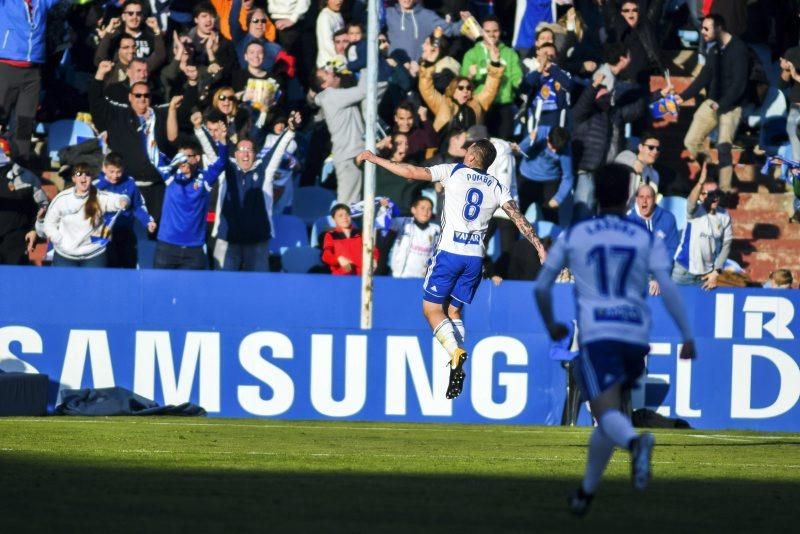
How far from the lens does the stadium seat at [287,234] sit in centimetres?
1944

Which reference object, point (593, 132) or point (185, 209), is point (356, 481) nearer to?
point (185, 209)

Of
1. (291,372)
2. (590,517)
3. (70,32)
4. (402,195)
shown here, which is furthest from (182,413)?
(590,517)

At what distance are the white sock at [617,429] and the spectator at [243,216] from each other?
34.9 ft

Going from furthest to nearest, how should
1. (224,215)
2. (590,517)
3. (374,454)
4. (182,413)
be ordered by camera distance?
(224,215)
(182,413)
(374,454)
(590,517)

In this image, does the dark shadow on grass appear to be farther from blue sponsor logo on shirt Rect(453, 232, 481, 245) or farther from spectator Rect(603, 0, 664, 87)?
spectator Rect(603, 0, 664, 87)

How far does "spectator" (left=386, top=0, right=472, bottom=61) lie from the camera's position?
20.8 metres

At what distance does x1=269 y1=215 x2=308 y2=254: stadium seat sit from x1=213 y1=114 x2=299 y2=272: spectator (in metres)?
0.76

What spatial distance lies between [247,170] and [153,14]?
3.08m

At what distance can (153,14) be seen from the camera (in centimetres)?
2034

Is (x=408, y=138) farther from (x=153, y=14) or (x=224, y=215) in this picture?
(x=153, y=14)

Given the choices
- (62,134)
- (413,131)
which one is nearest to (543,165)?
(413,131)

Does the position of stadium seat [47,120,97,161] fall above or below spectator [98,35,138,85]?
below

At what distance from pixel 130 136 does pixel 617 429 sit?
38.6 feet

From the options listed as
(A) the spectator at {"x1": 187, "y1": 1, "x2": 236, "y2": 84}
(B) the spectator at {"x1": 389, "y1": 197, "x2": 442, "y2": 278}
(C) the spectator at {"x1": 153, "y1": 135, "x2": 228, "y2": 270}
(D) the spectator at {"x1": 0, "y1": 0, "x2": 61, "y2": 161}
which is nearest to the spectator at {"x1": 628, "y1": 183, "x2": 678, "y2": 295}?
(B) the spectator at {"x1": 389, "y1": 197, "x2": 442, "y2": 278}
